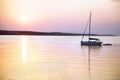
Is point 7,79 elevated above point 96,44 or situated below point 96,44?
above

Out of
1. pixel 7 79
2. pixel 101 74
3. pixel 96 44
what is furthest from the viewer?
pixel 96 44

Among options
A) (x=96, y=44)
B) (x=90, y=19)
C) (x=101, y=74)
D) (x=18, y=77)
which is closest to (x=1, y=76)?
(x=18, y=77)

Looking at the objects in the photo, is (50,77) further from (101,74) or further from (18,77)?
(101,74)

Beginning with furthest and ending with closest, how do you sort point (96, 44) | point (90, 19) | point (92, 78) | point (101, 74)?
point (96, 44)
point (90, 19)
point (101, 74)
point (92, 78)

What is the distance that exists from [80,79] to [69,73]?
0.97m

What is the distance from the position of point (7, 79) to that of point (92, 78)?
1.84 m

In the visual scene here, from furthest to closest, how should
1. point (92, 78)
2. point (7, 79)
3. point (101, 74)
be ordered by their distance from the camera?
1. point (101, 74)
2. point (92, 78)
3. point (7, 79)

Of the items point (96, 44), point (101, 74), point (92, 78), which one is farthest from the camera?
point (96, 44)

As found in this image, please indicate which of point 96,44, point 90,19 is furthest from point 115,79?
point 96,44

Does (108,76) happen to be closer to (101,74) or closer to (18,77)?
(101,74)

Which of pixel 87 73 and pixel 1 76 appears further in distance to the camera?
pixel 87 73

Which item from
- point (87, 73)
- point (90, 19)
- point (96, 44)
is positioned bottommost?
point (96, 44)

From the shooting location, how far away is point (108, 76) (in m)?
8.03

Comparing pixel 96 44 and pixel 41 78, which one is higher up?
pixel 41 78
